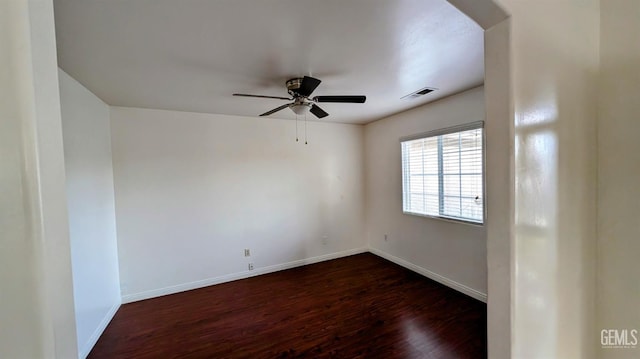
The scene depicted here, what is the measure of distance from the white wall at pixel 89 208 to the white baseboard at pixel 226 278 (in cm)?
24

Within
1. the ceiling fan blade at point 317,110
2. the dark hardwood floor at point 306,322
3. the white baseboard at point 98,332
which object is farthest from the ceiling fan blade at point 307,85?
the white baseboard at point 98,332

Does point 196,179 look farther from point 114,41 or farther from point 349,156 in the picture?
point 349,156

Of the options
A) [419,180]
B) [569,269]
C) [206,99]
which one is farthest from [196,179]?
[569,269]

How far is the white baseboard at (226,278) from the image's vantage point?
3217 millimetres

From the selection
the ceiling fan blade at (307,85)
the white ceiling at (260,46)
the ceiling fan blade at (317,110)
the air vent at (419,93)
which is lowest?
the ceiling fan blade at (317,110)

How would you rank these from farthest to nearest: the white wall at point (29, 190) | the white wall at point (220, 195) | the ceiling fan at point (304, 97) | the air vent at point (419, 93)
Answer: the white wall at point (220, 195)
the air vent at point (419, 93)
the ceiling fan at point (304, 97)
the white wall at point (29, 190)

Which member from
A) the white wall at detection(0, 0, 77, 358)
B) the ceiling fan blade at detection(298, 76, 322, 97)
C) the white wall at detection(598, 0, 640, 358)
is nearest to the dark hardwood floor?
the white wall at detection(598, 0, 640, 358)

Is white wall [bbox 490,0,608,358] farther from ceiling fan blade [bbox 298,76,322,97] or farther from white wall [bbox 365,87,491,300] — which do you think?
white wall [bbox 365,87,491,300]

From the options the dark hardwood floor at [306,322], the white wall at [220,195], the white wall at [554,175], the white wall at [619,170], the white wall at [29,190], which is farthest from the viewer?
the white wall at [220,195]

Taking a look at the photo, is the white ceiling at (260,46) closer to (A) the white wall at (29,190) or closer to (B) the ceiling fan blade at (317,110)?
(B) the ceiling fan blade at (317,110)

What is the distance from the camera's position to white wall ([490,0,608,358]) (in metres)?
0.99

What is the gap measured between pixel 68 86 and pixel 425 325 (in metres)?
3.99

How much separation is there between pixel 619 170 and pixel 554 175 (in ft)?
1.23

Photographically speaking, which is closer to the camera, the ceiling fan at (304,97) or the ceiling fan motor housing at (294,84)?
the ceiling fan at (304,97)
